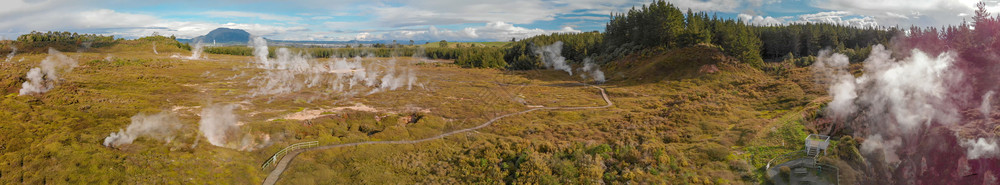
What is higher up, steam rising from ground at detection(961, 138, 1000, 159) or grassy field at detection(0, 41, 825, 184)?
steam rising from ground at detection(961, 138, 1000, 159)

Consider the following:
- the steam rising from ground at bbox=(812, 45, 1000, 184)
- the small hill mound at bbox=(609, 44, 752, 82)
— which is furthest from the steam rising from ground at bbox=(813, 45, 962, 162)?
the small hill mound at bbox=(609, 44, 752, 82)

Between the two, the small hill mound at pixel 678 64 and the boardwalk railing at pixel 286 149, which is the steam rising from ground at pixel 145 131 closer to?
the boardwalk railing at pixel 286 149

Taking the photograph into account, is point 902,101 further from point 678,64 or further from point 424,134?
point 678,64

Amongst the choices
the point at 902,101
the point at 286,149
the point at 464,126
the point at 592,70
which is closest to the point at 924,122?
the point at 902,101

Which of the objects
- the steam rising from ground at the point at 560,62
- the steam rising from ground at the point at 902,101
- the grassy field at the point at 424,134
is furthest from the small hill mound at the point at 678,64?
the steam rising from ground at the point at 902,101

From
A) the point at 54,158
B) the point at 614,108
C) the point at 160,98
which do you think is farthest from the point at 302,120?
Result: the point at 614,108

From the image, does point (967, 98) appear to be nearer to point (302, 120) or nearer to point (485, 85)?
point (302, 120)

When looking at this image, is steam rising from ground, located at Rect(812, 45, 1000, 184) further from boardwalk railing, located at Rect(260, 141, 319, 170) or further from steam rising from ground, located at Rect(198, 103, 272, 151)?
steam rising from ground, located at Rect(198, 103, 272, 151)
